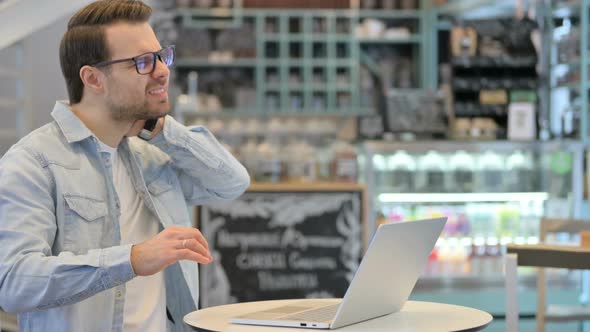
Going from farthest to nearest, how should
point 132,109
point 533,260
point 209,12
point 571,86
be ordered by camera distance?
1. point 209,12
2. point 571,86
3. point 533,260
4. point 132,109

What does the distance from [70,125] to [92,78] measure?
13 centimetres

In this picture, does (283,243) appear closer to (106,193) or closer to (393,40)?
(106,193)

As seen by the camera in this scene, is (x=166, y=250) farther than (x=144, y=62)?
No

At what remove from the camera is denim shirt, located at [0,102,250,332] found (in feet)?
6.13

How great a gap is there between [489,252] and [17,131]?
326 centimetres

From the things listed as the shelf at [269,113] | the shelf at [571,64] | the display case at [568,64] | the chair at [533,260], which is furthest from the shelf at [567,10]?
the chair at [533,260]

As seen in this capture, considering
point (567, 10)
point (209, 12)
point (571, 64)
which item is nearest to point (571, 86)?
point (571, 64)

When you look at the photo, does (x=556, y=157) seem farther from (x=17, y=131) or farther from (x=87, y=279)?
(x=87, y=279)

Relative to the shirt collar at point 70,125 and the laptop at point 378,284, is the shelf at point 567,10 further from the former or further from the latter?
the shirt collar at point 70,125

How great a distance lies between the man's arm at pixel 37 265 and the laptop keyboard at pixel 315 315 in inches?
14.7

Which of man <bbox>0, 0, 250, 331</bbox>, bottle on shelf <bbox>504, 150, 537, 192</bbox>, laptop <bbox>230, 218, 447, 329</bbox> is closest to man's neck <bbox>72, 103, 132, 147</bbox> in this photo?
man <bbox>0, 0, 250, 331</bbox>

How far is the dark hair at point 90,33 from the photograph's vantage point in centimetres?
216

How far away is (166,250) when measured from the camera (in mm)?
1826

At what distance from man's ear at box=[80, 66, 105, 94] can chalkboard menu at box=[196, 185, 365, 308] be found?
3033 mm
